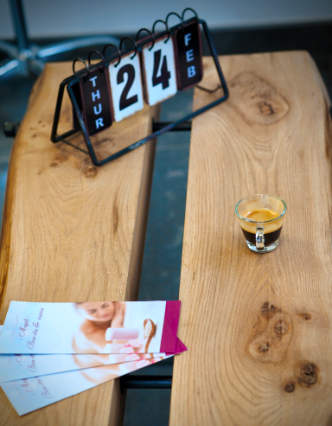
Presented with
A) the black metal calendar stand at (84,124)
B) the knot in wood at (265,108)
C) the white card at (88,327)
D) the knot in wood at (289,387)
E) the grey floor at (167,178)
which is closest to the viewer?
the knot in wood at (289,387)

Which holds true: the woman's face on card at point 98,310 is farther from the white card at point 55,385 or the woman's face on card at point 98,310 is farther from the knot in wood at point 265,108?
the knot in wood at point 265,108

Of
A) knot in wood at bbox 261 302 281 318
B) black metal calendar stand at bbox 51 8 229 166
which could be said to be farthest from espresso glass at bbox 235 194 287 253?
black metal calendar stand at bbox 51 8 229 166

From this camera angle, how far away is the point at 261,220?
97cm

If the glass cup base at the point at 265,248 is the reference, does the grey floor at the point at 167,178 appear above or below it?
above

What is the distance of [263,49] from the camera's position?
298 centimetres

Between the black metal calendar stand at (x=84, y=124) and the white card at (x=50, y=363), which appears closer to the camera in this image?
the white card at (x=50, y=363)

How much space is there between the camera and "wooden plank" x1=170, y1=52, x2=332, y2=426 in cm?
74

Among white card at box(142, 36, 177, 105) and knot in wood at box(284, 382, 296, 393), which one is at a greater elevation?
white card at box(142, 36, 177, 105)

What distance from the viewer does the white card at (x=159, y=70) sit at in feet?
4.03

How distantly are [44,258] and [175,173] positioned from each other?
1303 mm

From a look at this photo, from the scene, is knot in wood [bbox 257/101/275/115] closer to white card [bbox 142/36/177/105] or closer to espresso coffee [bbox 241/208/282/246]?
white card [bbox 142/36/177/105]

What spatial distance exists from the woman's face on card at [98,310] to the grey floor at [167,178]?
299 millimetres

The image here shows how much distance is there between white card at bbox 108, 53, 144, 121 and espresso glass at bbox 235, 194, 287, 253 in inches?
16.1

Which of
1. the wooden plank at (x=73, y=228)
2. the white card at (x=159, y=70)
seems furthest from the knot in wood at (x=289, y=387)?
the white card at (x=159, y=70)
